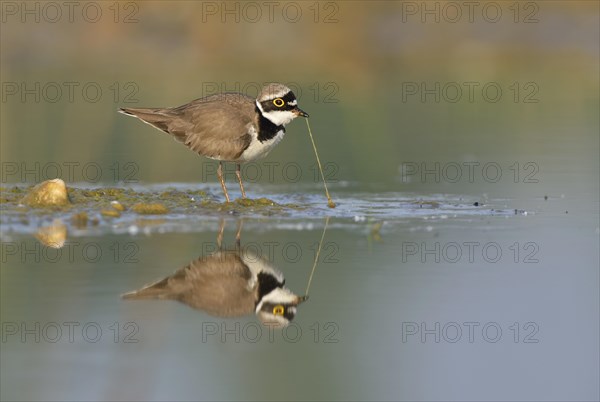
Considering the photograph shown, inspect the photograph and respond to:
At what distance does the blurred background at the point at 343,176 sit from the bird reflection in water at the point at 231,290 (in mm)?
157

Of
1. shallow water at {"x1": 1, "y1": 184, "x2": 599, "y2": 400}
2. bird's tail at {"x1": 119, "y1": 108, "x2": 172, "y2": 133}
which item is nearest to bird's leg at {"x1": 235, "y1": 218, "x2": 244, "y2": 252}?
shallow water at {"x1": 1, "y1": 184, "x2": 599, "y2": 400}

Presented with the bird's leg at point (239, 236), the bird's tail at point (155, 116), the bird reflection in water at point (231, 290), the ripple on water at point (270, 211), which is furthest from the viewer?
the bird's tail at point (155, 116)

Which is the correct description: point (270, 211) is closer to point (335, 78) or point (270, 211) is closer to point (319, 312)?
point (319, 312)

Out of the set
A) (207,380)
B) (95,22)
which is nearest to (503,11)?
(95,22)

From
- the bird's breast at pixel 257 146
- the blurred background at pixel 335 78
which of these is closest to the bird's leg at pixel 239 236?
the bird's breast at pixel 257 146

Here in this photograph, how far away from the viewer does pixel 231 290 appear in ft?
27.5

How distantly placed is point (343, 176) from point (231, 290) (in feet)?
19.5

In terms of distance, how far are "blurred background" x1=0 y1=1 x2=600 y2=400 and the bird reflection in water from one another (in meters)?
0.16

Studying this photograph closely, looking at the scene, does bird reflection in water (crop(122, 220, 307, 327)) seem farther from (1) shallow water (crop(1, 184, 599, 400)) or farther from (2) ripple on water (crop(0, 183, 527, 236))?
(2) ripple on water (crop(0, 183, 527, 236))

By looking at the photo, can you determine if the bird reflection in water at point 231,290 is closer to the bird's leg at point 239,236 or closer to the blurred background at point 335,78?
the bird's leg at point 239,236

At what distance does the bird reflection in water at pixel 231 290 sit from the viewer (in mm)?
7984

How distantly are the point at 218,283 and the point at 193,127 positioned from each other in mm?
4092

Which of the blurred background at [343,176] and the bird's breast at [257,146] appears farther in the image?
the bird's breast at [257,146]

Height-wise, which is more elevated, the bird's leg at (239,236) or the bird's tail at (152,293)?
the bird's tail at (152,293)
